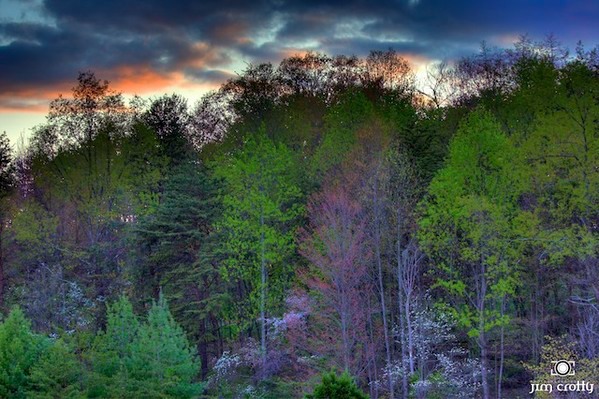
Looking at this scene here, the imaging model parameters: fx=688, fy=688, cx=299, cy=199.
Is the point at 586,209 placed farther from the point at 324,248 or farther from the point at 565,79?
the point at 324,248

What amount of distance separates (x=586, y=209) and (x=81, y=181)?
3549 cm

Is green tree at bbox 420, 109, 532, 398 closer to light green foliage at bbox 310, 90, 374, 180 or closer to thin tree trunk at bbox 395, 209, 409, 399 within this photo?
thin tree trunk at bbox 395, 209, 409, 399

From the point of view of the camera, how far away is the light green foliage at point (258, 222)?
3772cm

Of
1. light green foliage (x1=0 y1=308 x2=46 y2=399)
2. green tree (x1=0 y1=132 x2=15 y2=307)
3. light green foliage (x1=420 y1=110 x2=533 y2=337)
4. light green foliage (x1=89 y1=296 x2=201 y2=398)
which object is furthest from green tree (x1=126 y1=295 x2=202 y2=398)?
green tree (x1=0 y1=132 x2=15 y2=307)

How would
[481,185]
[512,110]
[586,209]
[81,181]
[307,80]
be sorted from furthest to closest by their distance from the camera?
[307,80]
[81,181]
[512,110]
[481,185]
[586,209]

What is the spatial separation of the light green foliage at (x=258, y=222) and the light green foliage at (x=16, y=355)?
11440mm

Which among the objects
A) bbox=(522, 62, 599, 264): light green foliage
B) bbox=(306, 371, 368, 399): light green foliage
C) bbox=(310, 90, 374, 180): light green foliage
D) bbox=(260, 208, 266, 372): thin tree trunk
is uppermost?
bbox=(310, 90, 374, 180): light green foliage

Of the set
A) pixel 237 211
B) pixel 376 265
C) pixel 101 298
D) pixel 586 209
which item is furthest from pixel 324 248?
pixel 101 298

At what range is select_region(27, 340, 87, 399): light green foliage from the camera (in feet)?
79.9

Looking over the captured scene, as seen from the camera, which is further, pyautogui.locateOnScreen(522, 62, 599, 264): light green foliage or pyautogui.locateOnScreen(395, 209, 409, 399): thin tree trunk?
pyautogui.locateOnScreen(395, 209, 409, 399): thin tree trunk

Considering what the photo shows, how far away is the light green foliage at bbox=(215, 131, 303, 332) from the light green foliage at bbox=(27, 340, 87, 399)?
40.1 ft

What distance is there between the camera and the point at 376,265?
114 feet

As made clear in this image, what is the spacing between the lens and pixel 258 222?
38.8m

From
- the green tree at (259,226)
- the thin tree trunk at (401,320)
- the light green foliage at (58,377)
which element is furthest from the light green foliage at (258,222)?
the light green foliage at (58,377)
